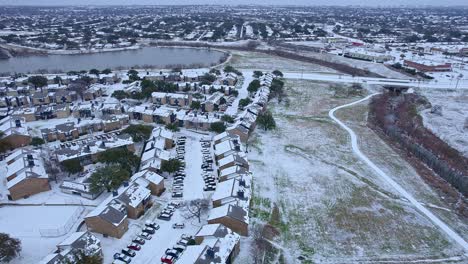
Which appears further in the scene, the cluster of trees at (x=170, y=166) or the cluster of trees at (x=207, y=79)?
the cluster of trees at (x=207, y=79)

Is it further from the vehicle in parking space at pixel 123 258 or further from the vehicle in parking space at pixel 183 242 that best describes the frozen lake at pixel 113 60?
the vehicle in parking space at pixel 123 258

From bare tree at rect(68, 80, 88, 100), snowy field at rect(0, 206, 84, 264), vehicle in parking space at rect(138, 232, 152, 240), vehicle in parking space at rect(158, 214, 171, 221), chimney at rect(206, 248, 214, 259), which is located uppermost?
bare tree at rect(68, 80, 88, 100)

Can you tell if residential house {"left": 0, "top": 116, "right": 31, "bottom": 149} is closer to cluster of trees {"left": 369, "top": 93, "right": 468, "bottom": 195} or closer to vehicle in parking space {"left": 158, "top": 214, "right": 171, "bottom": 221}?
vehicle in parking space {"left": 158, "top": 214, "right": 171, "bottom": 221}

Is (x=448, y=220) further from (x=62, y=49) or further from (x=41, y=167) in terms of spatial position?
(x=62, y=49)

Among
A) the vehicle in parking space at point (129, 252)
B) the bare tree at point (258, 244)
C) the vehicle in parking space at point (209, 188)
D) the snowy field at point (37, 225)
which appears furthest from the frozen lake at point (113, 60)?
the vehicle in parking space at point (129, 252)

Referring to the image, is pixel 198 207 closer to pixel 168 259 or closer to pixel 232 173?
pixel 232 173

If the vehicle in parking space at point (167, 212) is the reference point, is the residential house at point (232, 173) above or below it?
above

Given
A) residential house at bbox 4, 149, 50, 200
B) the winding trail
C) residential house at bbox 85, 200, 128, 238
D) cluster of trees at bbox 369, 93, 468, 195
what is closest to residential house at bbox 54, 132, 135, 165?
residential house at bbox 4, 149, 50, 200
